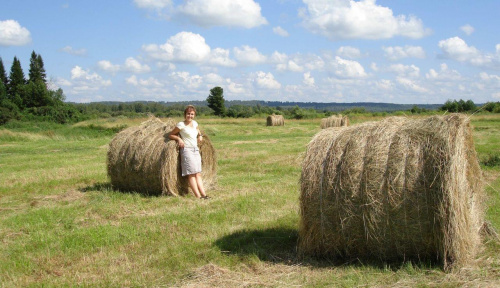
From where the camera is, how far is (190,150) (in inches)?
379

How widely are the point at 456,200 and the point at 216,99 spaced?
3073 inches

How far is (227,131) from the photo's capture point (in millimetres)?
32094

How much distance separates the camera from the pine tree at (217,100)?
81688 mm

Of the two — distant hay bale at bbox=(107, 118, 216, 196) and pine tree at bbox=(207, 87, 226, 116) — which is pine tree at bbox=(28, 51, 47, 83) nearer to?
pine tree at bbox=(207, 87, 226, 116)

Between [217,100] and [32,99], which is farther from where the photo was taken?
[217,100]

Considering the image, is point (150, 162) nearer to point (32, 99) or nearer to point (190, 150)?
point (190, 150)

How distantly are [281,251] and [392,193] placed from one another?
168cm

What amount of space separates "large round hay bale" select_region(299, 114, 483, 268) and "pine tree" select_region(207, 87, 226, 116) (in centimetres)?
7605

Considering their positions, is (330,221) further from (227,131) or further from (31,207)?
(227,131)

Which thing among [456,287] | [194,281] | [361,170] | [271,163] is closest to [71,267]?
[194,281]

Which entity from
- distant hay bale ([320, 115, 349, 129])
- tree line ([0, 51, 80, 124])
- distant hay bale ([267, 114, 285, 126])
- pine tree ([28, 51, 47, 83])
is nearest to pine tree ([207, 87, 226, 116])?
tree line ([0, 51, 80, 124])

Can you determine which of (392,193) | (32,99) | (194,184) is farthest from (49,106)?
(392,193)

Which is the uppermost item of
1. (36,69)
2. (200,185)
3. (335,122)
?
(36,69)

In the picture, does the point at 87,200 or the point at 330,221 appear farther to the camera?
the point at 87,200
